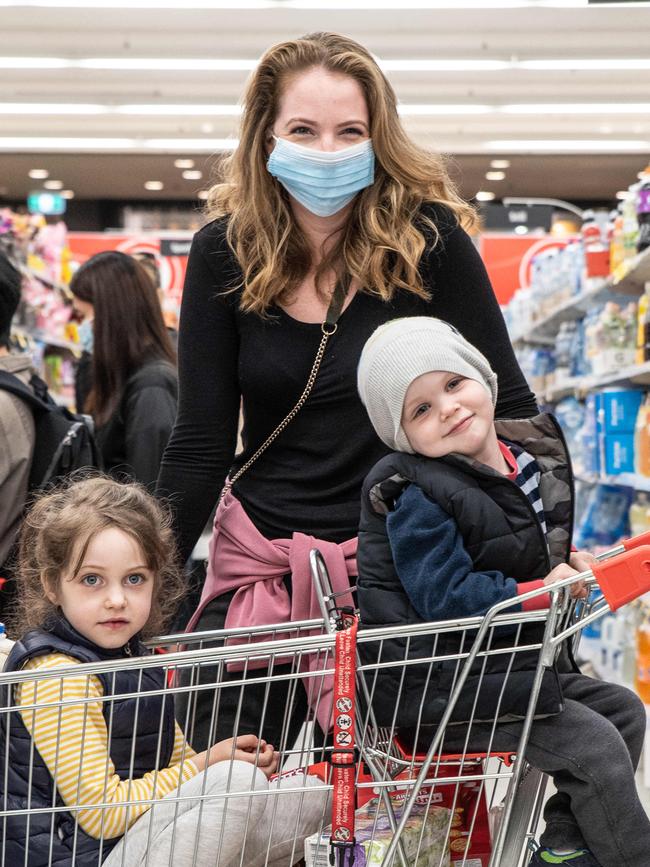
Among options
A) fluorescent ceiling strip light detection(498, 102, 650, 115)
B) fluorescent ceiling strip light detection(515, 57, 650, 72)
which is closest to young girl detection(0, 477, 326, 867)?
fluorescent ceiling strip light detection(515, 57, 650, 72)

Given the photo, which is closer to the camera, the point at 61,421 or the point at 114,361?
the point at 61,421

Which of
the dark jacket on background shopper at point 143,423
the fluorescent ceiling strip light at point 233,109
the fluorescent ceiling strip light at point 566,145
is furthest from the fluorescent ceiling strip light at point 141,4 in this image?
the dark jacket on background shopper at point 143,423

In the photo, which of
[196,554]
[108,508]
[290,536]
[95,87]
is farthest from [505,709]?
[95,87]

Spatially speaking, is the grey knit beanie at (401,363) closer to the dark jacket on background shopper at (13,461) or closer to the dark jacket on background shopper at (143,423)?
Result: the dark jacket on background shopper at (13,461)

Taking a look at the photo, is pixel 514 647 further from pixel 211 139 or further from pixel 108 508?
pixel 211 139

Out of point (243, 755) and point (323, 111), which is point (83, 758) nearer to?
point (243, 755)

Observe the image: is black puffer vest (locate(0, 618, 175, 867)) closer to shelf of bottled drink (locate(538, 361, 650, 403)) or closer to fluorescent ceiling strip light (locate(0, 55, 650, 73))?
shelf of bottled drink (locate(538, 361, 650, 403))

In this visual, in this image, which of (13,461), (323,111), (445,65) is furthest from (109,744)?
(445,65)

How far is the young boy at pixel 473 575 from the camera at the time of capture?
5.34ft

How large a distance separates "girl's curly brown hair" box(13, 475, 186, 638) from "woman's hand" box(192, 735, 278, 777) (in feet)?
0.86

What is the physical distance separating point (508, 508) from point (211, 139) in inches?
533

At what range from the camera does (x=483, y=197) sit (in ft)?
63.8

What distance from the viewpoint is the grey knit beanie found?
1771 millimetres

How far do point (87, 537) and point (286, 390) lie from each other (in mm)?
430
